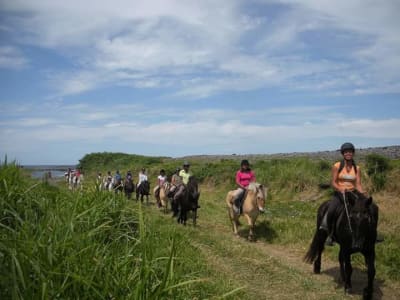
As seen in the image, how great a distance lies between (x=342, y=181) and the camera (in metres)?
7.16

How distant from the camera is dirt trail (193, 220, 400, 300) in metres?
6.43

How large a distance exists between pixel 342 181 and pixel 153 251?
4.25 metres

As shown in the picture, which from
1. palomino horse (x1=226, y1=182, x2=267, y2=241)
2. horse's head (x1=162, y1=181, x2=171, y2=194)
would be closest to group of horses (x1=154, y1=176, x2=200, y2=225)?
palomino horse (x1=226, y1=182, x2=267, y2=241)

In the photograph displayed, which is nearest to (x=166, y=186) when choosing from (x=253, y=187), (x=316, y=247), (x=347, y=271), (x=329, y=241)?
(x=253, y=187)

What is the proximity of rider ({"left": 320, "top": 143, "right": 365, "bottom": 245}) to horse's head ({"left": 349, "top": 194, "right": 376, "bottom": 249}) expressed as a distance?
2.56 ft

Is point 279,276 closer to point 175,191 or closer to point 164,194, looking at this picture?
point 175,191

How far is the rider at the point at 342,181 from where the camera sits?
23.1 ft

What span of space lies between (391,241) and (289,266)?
259 cm

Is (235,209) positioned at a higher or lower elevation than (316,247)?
higher

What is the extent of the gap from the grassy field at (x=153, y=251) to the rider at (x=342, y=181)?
109 cm

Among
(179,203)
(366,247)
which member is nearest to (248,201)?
(179,203)

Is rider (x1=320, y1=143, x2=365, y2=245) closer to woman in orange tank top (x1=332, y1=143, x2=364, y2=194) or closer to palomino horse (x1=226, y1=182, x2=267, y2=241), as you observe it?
woman in orange tank top (x1=332, y1=143, x2=364, y2=194)

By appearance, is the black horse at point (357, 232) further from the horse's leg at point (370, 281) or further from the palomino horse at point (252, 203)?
the palomino horse at point (252, 203)

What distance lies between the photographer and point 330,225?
23.6ft
